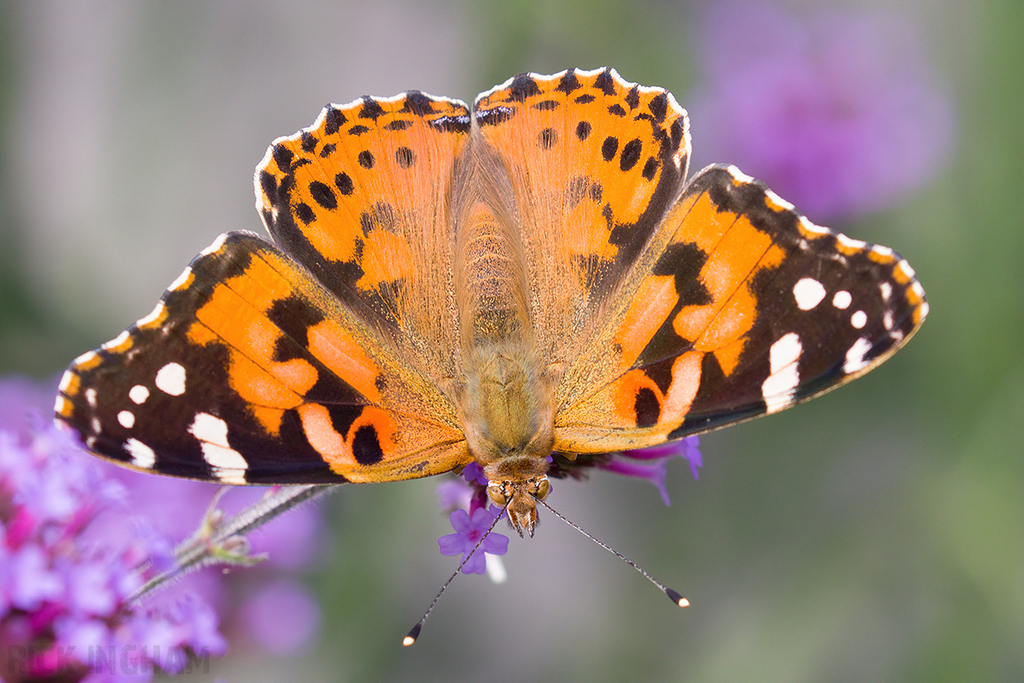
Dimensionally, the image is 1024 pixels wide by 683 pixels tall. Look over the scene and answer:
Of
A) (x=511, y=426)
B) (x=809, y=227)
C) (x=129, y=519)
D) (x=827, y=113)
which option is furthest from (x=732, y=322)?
(x=827, y=113)

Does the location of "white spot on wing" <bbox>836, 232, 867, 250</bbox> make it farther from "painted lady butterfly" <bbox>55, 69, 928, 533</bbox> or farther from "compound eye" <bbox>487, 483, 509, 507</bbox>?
"compound eye" <bbox>487, 483, 509, 507</bbox>

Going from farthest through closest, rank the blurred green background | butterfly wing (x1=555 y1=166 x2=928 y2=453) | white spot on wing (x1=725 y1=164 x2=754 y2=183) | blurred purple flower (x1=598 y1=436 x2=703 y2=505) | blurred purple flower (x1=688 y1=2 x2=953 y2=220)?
blurred purple flower (x1=688 y1=2 x2=953 y2=220) → the blurred green background → blurred purple flower (x1=598 y1=436 x2=703 y2=505) → white spot on wing (x1=725 y1=164 x2=754 y2=183) → butterfly wing (x1=555 y1=166 x2=928 y2=453)

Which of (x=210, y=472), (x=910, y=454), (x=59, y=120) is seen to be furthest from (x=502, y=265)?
(x=59, y=120)

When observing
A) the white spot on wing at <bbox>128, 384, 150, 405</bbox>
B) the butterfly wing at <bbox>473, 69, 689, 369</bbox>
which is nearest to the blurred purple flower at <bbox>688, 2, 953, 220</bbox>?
the butterfly wing at <bbox>473, 69, 689, 369</bbox>

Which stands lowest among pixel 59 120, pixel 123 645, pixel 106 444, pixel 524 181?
pixel 123 645

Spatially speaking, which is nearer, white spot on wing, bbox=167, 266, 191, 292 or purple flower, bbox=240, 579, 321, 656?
white spot on wing, bbox=167, 266, 191, 292

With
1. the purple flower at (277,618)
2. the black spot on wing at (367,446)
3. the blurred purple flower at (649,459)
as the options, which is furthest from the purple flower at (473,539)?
the purple flower at (277,618)

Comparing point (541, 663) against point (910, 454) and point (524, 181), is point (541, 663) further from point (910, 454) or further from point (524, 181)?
point (524, 181)
